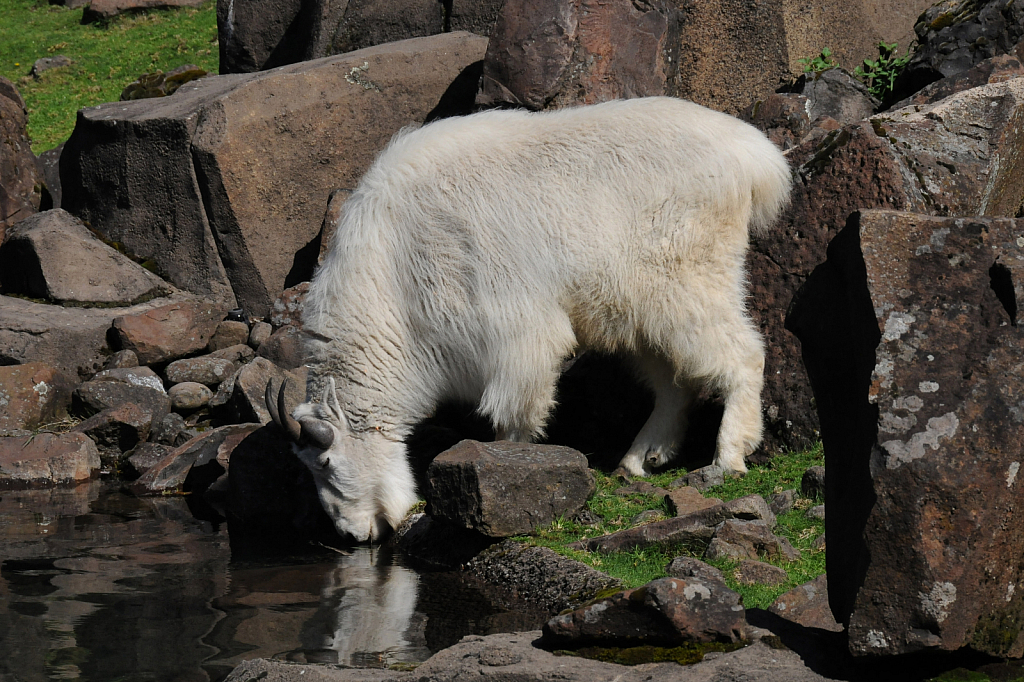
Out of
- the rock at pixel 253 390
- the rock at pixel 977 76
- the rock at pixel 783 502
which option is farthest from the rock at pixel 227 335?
the rock at pixel 977 76

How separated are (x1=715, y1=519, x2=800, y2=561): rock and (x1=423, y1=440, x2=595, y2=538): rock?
1212mm

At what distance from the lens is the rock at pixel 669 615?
3.69m

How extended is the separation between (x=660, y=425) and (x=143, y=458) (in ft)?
16.3

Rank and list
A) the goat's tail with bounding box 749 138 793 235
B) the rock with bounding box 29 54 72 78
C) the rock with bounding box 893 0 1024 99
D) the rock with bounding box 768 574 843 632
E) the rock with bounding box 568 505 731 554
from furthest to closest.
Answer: the rock with bounding box 29 54 72 78 → the rock with bounding box 893 0 1024 99 → the goat's tail with bounding box 749 138 793 235 → the rock with bounding box 568 505 731 554 → the rock with bounding box 768 574 843 632

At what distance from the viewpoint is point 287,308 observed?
1082 centimetres

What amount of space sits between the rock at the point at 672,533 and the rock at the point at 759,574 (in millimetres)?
483

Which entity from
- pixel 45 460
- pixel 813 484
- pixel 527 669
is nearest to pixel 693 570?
pixel 527 669

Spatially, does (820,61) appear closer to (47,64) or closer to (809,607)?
(809,607)

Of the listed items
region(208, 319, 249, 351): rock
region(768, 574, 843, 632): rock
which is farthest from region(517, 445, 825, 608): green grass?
region(208, 319, 249, 351): rock

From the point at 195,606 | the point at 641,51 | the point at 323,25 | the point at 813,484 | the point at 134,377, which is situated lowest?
the point at 195,606

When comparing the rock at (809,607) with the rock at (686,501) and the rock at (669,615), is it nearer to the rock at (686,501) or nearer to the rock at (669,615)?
the rock at (669,615)

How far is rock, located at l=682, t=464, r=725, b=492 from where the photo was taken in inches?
264

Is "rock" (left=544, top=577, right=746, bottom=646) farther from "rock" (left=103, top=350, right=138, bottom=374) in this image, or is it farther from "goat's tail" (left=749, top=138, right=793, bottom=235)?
"rock" (left=103, top=350, right=138, bottom=374)

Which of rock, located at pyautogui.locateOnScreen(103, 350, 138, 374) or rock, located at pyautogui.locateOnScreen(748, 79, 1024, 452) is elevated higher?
rock, located at pyautogui.locateOnScreen(748, 79, 1024, 452)
